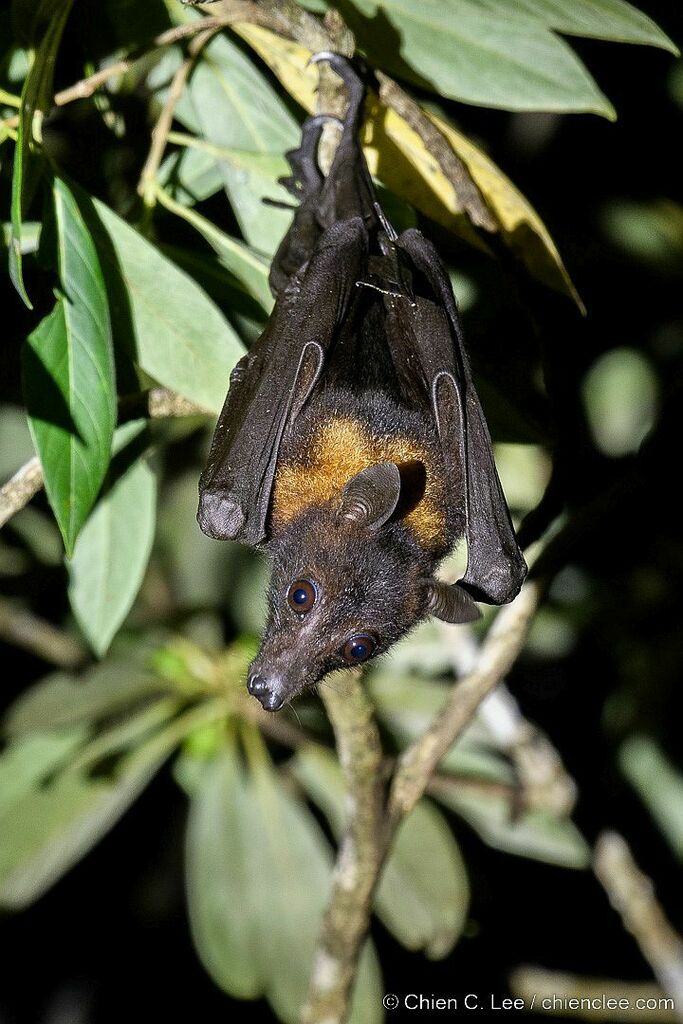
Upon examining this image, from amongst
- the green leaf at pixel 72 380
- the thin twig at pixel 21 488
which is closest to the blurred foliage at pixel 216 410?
the green leaf at pixel 72 380

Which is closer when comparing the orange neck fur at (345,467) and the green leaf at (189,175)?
the orange neck fur at (345,467)

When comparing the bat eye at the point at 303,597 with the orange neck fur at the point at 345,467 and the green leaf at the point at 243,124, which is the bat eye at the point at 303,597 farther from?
the green leaf at the point at 243,124

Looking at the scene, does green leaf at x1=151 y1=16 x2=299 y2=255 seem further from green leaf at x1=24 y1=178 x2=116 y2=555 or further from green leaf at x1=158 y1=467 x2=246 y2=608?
green leaf at x1=158 y1=467 x2=246 y2=608

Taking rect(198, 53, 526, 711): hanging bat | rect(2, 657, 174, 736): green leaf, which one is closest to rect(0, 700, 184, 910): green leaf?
rect(2, 657, 174, 736): green leaf

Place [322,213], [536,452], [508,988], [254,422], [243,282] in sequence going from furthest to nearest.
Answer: [508,988]
[536,452]
[243,282]
[322,213]
[254,422]

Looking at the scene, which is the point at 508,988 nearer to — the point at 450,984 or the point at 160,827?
the point at 450,984

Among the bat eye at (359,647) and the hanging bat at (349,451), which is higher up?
the hanging bat at (349,451)

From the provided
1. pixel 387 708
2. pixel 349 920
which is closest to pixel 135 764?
pixel 387 708
